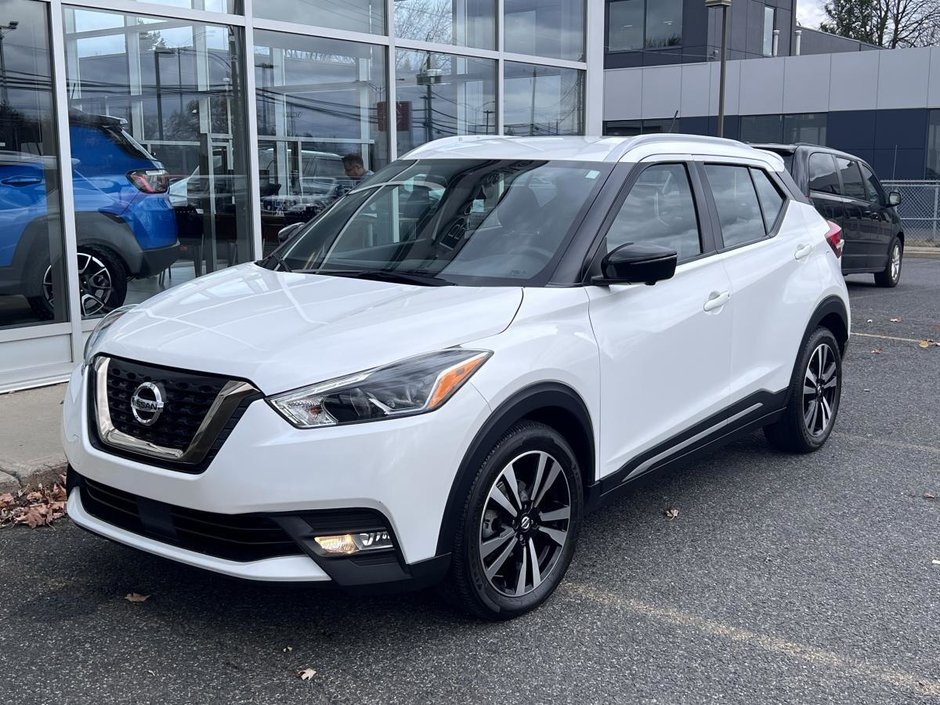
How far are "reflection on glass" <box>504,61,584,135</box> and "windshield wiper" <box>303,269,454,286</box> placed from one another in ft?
26.4

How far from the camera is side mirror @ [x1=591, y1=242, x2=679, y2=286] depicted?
3959mm

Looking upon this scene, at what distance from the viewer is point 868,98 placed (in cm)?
2842

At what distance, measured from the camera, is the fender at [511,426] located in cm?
334

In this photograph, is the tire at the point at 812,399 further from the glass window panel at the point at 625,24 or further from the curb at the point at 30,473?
the glass window panel at the point at 625,24

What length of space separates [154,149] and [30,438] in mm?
3385

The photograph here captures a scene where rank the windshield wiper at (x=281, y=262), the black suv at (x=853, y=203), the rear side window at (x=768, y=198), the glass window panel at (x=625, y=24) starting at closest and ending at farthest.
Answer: the windshield wiper at (x=281, y=262) → the rear side window at (x=768, y=198) → the black suv at (x=853, y=203) → the glass window panel at (x=625, y=24)

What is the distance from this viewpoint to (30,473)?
512 cm

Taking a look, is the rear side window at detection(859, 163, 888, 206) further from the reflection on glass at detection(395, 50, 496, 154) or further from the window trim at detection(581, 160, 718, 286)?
the window trim at detection(581, 160, 718, 286)

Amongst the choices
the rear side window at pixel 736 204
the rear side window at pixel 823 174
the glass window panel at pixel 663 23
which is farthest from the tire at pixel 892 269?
the glass window panel at pixel 663 23

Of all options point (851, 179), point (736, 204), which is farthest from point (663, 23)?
point (736, 204)

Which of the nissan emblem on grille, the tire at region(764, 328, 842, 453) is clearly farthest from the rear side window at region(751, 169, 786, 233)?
the nissan emblem on grille

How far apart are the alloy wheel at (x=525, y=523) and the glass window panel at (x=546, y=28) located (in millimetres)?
8974

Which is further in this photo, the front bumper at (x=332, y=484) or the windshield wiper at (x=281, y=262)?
the windshield wiper at (x=281, y=262)

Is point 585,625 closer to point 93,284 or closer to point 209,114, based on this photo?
point 93,284
